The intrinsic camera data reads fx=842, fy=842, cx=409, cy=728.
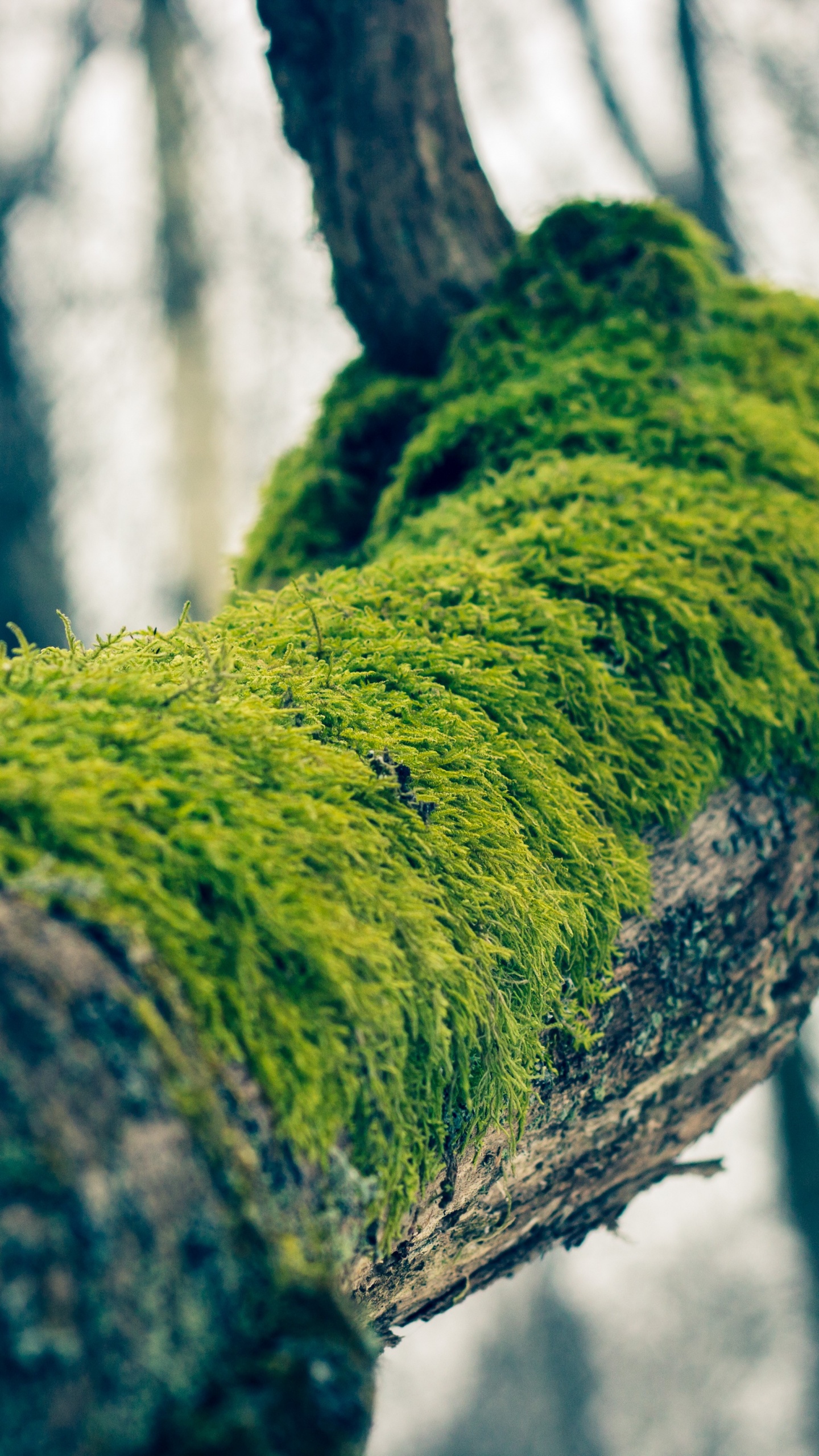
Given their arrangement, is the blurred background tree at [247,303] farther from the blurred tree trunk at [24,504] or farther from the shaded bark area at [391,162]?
the shaded bark area at [391,162]

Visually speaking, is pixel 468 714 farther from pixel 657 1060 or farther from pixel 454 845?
pixel 657 1060

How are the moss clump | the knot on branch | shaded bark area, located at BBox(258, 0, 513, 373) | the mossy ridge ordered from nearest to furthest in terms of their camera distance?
the moss clump
the knot on branch
the mossy ridge
shaded bark area, located at BBox(258, 0, 513, 373)

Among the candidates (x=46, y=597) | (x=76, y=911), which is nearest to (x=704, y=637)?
(x=76, y=911)

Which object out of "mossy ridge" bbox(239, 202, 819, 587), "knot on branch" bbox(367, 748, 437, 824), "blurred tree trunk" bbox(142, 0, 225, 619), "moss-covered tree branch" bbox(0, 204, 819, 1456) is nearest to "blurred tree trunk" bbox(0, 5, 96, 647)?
"blurred tree trunk" bbox(142, 0, 225, 619)

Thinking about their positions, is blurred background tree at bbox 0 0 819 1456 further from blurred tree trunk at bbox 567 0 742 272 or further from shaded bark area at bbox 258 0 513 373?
shaded bark area at bbox 258 0 513 373

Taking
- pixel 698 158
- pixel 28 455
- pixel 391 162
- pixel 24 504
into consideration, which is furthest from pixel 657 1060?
pixel 698 158
